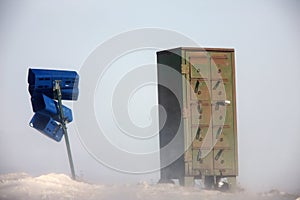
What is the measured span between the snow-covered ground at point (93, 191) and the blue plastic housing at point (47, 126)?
1365 mm

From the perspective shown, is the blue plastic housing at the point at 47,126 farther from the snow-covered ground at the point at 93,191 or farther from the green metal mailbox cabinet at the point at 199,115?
the green metal mailbox cabinet at the point at 199,115

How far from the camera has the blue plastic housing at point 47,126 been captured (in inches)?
769

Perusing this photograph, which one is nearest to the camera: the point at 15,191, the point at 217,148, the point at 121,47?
the point at 15,191

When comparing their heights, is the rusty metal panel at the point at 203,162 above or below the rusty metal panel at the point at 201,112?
below

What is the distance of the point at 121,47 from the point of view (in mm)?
18609

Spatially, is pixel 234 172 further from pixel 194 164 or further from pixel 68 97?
pixel 68 97

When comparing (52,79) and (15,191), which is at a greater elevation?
(52,79)

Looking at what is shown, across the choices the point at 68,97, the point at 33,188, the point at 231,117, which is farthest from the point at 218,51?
the point at 33,188

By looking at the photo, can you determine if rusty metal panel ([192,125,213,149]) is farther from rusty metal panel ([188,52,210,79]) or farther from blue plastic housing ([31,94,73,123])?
blue plastic housing ([31,94,73,123])

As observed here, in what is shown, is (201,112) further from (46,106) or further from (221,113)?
(46,106)

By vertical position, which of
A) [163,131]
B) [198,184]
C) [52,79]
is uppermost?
[52,79]

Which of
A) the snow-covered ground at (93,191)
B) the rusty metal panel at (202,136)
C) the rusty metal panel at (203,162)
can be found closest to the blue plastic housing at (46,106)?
the snow-covered ground at (93,191)

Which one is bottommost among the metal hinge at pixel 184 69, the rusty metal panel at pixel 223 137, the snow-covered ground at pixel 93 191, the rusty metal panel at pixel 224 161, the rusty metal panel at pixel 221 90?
the snow-covered ground at pixel 93 191

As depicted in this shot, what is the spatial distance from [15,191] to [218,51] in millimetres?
7811
